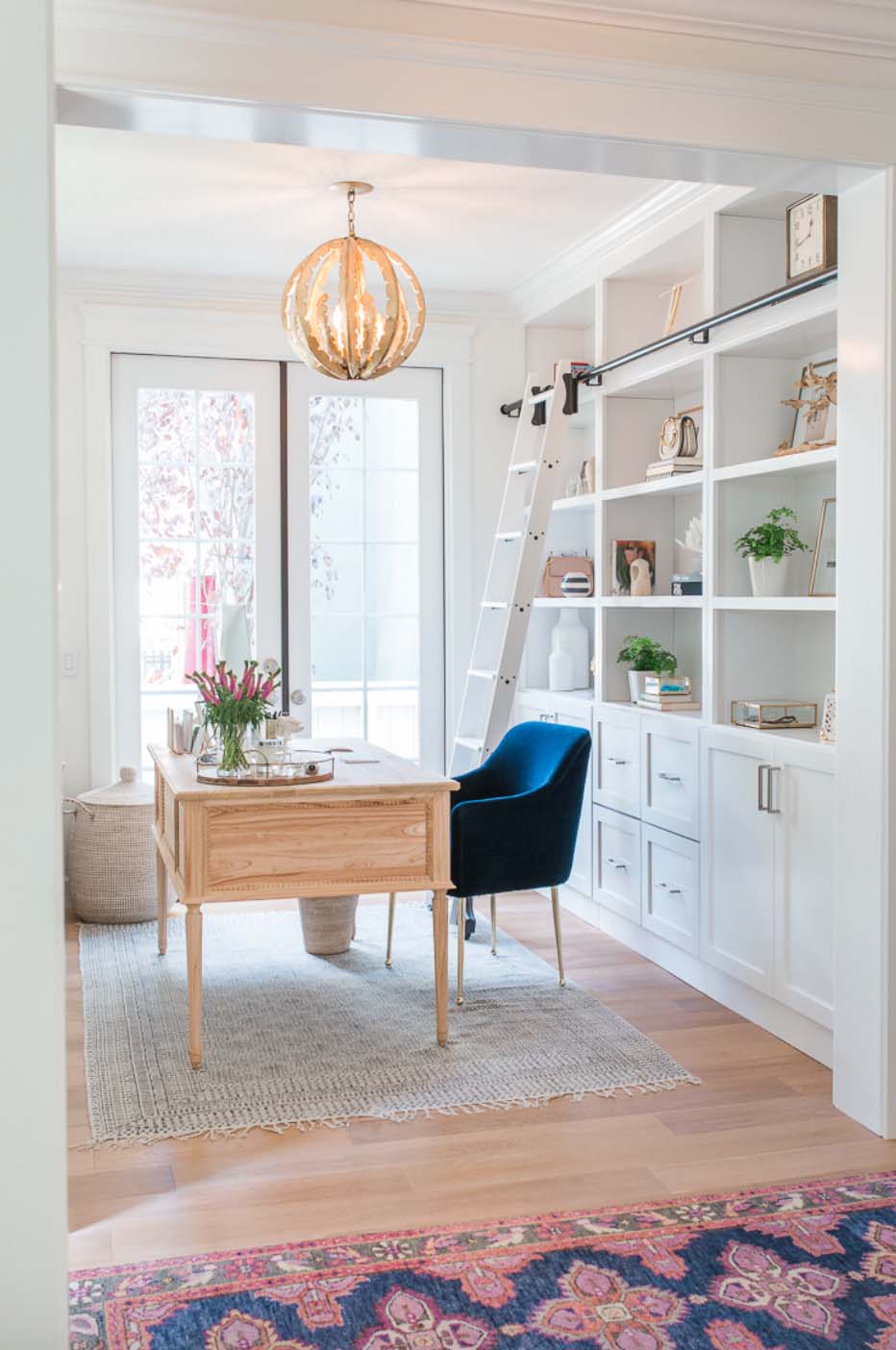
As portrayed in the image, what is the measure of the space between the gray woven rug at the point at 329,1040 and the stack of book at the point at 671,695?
100cm

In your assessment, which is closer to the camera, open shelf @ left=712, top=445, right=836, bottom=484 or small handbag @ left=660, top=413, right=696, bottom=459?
open shelf @ left=712, top=445, right=836, bottom=484

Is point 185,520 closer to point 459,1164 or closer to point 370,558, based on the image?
point 370,558

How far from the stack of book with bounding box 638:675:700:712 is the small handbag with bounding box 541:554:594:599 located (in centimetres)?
105

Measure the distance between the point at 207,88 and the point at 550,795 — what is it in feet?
7.38

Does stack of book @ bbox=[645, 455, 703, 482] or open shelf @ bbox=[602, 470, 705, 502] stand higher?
stack of book @ bbox=[645, 455, 703, 482]

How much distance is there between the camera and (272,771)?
3.42 meters

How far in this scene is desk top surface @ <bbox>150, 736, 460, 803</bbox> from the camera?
128 inches

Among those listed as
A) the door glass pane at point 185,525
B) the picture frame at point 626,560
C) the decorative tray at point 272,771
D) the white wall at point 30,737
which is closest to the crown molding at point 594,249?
the picture frame at point 626,560

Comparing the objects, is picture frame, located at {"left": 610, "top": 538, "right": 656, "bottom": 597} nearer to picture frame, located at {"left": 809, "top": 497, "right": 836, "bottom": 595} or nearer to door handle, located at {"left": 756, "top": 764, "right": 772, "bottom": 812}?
picture frame, located at {"left": 809, "top": 497, "right": 836, "bottom": 595}

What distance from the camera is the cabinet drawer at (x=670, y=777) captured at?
160 inches

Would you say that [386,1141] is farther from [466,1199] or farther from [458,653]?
[458,653]

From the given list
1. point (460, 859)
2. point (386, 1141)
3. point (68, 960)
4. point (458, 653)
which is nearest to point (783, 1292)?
point (386, 1141)

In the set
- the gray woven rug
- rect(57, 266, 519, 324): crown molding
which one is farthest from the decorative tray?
rect(57, 266, 519, 324): crown molding

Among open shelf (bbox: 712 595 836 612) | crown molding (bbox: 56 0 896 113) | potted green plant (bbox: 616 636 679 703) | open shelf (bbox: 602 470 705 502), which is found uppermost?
crown molding (bbox: 56 0 896 113)
